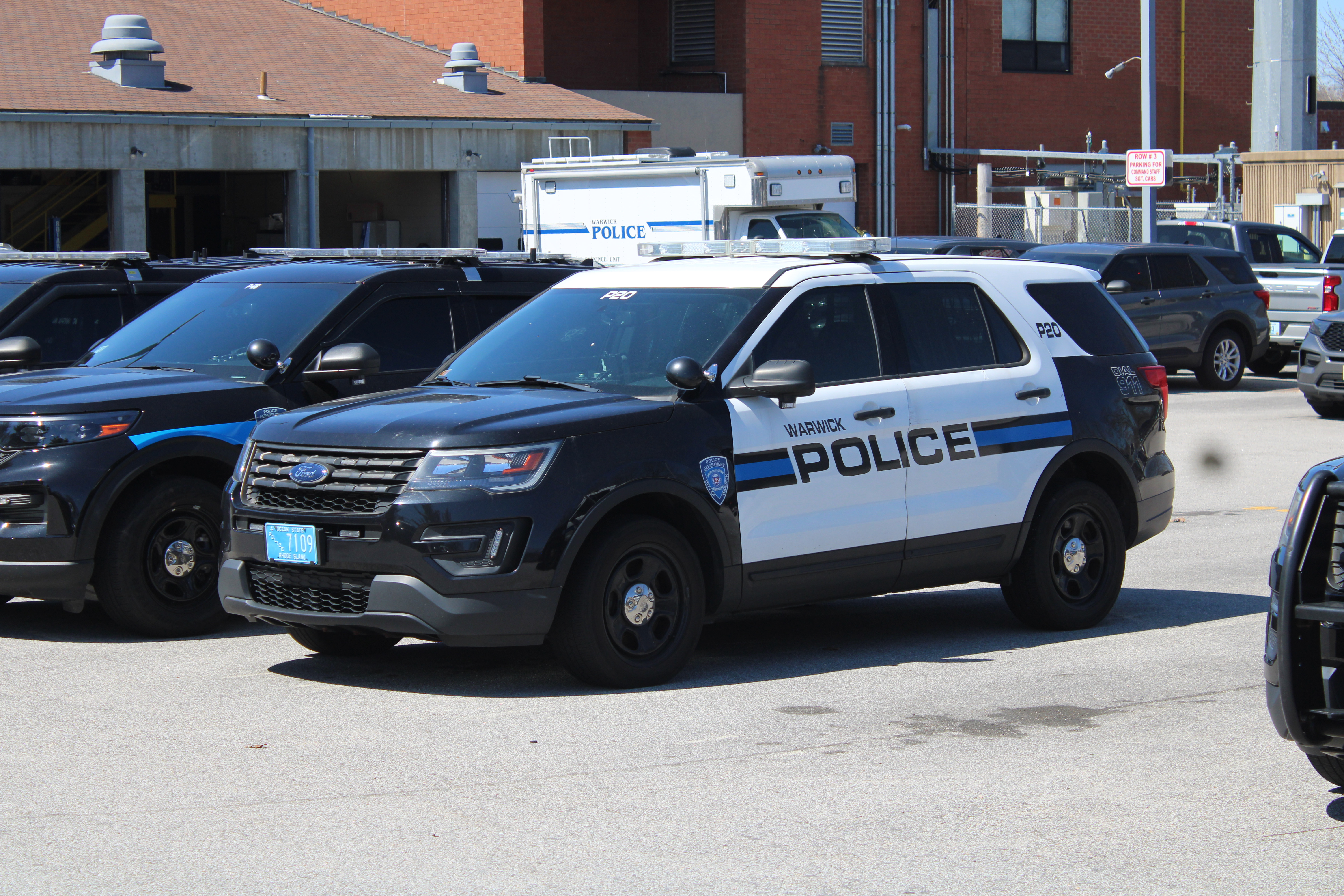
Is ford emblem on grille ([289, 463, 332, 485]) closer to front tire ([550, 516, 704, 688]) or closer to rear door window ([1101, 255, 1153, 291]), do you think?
front tire ([550, 516, 704, 688])

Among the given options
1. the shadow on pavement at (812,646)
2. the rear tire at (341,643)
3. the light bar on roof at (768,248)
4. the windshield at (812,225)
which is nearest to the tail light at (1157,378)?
the shadow on pavement at (812,646)

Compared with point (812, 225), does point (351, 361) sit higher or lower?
lower

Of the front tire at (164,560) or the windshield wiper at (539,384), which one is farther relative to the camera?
the front tire at (164,560)

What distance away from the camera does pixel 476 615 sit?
675 cm

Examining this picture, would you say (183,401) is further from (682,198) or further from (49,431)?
(682,198)

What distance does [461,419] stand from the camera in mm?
6953

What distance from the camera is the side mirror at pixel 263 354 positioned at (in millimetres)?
8906

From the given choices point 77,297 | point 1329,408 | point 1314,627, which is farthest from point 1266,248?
point 1314,627

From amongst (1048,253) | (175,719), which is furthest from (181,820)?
(1048,253)

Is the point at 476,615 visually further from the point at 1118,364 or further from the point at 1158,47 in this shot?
the point at 1158,47

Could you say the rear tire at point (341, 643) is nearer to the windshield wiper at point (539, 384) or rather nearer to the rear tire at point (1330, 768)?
the windshield wiper at point (539, 384)

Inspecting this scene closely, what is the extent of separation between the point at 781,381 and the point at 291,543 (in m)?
2.16

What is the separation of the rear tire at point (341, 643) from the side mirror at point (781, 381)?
6.51ft

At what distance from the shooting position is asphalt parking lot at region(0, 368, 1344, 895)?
489 centimetres
